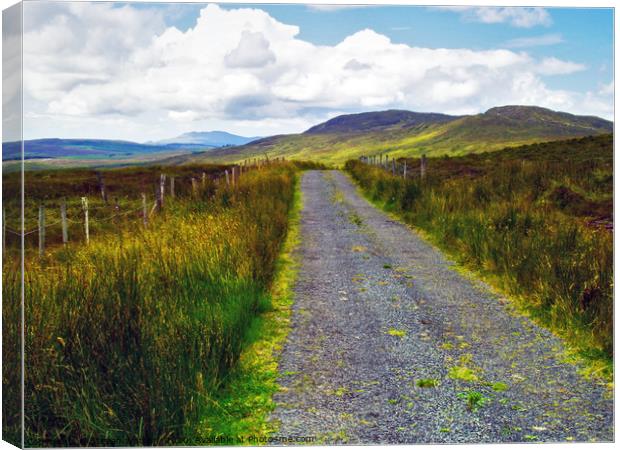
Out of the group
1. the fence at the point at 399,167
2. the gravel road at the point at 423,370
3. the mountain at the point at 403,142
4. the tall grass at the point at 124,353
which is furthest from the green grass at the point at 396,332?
the mountain at the point at 403,142

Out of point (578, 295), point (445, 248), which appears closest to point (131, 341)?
point (578, 295)

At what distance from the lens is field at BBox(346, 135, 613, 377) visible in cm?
555

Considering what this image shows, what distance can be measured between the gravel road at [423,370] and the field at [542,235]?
34 centimetres

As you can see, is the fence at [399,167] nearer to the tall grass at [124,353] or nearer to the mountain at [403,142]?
the tall grass at [124,353]

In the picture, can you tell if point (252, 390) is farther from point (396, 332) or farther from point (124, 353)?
point (396, 332)

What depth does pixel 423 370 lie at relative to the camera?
474 cm

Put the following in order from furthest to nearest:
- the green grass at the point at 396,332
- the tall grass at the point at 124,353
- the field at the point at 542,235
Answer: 1. the green grass at the point at 396,332
2. the field at the point at 542,235
3. the tall grass at the point at 124,353

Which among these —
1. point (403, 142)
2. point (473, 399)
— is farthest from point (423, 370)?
point (403, 142)

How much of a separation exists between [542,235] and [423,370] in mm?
4279

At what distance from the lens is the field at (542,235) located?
18.2ft

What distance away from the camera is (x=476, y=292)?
738 cm

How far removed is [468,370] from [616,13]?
3001mm

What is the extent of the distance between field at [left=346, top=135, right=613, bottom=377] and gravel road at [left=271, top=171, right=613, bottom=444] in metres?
0.34

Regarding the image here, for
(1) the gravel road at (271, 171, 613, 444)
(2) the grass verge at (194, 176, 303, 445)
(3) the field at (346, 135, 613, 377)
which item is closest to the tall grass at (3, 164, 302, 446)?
(2) the grass verge at (194, 176, 303, 445)
